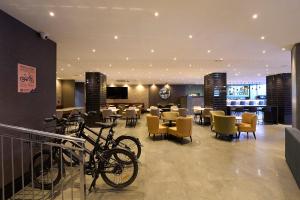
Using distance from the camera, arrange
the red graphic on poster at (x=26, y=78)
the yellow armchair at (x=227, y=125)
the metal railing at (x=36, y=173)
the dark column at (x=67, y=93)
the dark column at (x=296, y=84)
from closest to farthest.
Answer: the metal railing at (x=36, y=173) → the red graphic on poster at (x=26, y=78) → the dark column at (x=296, y=84) → the yellow armchair at (x=227, y=125) → the dark column at (x=67, y=93)

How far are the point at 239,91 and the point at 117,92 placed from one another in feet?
47.9

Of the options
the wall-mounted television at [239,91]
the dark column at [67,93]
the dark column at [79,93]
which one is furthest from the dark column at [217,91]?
the wall-mounted television at [239,91]

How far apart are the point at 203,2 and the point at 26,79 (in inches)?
147

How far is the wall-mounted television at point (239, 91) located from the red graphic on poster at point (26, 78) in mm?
24180

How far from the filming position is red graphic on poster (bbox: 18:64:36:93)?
4085 mm

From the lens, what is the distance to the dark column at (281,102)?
41.9ft

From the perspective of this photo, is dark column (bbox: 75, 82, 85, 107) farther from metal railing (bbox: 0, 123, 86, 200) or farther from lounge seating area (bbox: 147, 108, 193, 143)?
metal railing (bbox: 0, 123, 86, 200)

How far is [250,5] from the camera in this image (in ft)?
12.0

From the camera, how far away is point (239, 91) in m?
25.1

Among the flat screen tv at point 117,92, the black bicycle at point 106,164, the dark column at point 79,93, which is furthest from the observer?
the flat screen tv at point 117,92

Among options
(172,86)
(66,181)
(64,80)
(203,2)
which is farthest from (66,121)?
(172,86)

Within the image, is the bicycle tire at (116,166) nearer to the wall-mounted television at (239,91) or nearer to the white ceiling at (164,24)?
the white ceiling at (164,24)

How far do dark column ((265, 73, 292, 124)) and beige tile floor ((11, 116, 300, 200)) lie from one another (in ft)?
24.1

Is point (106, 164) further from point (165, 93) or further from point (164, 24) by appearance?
point (165, 93)
